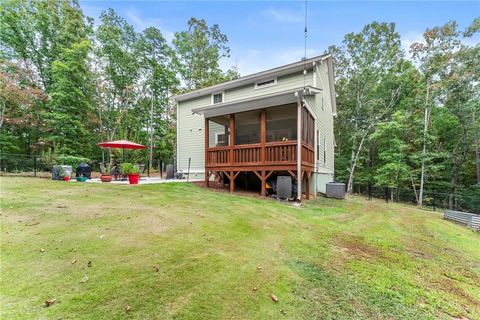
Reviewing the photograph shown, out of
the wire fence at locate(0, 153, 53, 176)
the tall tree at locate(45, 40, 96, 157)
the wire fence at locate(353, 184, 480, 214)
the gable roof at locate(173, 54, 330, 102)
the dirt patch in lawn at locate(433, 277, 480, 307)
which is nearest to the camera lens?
the dirt patch in lawn at locate(433, 277, 480, 307)

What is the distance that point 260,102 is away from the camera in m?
8.74

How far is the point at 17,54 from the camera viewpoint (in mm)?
17344

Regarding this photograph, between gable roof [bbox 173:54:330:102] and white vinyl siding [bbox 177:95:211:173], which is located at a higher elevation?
gable roof [bbox 173:54:330:102]

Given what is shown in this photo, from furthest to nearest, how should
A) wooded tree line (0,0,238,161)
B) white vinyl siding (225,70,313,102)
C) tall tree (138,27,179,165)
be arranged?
1. tall tree (138,27,179,165)
2. wooded tree line (0,0,238,161)
3. white vinyl siding (225,70,313,102)

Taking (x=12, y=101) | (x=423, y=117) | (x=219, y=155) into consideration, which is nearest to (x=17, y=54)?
(x=12, y=101)

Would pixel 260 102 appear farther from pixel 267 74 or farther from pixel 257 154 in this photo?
pixel 267 74

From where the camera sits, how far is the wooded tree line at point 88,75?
1662cm

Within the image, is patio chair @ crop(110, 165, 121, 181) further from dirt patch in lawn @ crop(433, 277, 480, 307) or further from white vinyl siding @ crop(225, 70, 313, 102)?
dirt patch in lawn @ crop(433, 277, 480, 307)

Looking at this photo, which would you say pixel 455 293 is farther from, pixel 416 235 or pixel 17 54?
pixel 17 54

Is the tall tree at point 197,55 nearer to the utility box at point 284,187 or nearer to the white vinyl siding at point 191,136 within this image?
the white vinyl siding at point 191,136

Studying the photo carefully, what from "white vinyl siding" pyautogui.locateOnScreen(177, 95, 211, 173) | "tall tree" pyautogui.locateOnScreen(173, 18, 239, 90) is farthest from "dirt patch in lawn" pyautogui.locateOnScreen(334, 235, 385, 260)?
"tall tree" pyautogui.locateOnScreen(173, 18, 239, 90)

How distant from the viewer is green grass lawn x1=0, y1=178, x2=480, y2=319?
2.16 metres

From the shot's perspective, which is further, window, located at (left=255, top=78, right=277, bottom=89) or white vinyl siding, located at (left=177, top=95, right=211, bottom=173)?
white vinyl siding, located at (left=177, top=95, right=211, bottom=173)

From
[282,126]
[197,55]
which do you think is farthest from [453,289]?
[197,55]
